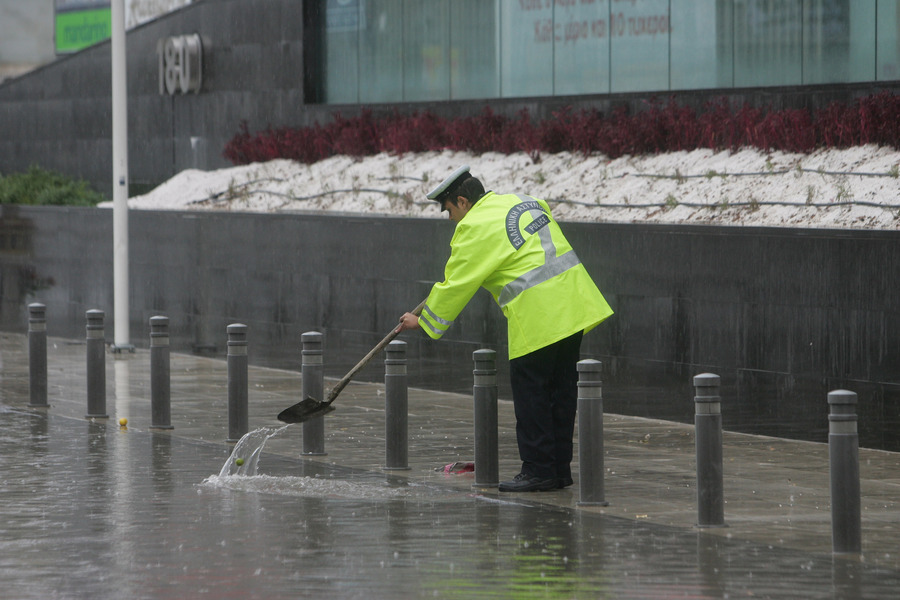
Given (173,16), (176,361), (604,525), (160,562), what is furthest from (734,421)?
(173,16)

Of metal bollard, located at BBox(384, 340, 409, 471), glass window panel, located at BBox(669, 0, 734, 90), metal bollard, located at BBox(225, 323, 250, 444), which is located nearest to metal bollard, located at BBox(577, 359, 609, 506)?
metal bollard, located at BBox(384, 340, 409, 471)

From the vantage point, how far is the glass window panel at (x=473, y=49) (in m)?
20.3

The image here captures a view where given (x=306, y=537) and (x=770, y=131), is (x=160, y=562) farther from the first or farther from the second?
(x=770, y=131)

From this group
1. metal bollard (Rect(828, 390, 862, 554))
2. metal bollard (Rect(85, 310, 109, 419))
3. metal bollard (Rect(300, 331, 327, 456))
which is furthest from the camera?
metal bollard (Rect(85, 310, 109, 419))

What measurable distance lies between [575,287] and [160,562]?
3189 mm

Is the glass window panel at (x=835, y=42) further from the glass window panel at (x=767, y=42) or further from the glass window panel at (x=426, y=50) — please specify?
the glass window panel at (x=426, y=50)

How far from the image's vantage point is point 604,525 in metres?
8.59

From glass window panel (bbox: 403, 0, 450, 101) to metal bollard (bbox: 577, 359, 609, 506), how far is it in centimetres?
1225

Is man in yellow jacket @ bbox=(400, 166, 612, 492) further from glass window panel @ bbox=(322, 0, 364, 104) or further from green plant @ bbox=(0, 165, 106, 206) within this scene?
green plant @ bbox=(0, 165, 106, 206)

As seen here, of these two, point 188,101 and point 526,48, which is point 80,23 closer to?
point 188,101

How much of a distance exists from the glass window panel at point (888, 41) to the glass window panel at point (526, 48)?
475 centimetres

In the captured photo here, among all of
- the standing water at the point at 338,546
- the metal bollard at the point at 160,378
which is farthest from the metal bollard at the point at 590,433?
the metal bollard at the point at 160,378

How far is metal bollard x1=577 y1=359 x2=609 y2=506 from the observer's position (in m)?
9.09

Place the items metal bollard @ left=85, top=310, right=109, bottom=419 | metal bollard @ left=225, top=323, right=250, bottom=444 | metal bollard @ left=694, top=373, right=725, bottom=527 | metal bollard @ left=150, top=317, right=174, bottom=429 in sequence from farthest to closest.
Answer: metal bollard @ left=85, top=310, right=109, bottom=419 < metal bollard @ left=150, top=317, right=174, bottom=429 < metal bollard @ left=225, top=323, right=250, bottom=444 < metal bollard @ left=694, top=373, right=725, bottom=527
